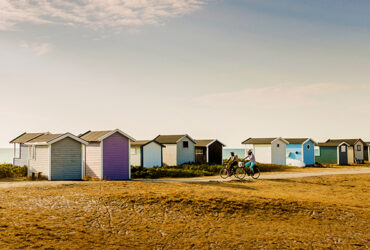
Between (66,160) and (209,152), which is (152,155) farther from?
(66,160)

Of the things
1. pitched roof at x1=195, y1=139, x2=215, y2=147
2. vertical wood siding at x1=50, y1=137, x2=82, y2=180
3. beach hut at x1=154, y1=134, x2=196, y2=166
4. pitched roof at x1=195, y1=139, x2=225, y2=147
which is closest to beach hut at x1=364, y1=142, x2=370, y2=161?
pitched roof at x1=195, y1=139, x2=225, y2=147

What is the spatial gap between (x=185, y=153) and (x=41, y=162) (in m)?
18.5

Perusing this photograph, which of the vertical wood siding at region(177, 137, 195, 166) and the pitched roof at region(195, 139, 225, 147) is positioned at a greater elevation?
the pitched roof at region(195, 139, 225, 147)

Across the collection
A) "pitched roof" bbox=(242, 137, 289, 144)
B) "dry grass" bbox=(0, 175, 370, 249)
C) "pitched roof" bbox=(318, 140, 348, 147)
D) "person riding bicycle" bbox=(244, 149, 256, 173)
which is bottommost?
"dry grass" bbox=(0, 175, 370, 249)

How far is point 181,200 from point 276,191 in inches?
251

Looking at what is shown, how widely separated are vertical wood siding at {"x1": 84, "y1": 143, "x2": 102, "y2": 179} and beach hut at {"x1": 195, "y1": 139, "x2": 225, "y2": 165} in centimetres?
1768

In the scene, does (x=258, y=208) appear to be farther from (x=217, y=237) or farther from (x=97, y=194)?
(x=97, y=194)

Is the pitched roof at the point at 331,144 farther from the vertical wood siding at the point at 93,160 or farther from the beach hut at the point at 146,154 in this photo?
the vertical wood siding at the point at 93,160

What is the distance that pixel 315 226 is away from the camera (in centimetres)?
1284

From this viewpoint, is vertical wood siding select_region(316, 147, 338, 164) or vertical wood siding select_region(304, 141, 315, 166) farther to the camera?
vertical wood siding select_region(316, 147, 338, 164)

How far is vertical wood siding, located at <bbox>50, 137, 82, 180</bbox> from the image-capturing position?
920 inches

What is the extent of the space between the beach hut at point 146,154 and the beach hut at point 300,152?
17.9m

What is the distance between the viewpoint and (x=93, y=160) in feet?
81.6

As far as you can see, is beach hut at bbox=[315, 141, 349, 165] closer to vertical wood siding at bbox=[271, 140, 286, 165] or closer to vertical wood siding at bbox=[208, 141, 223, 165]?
vertical wood siding at bbox=[271, 140, 286, 165]
